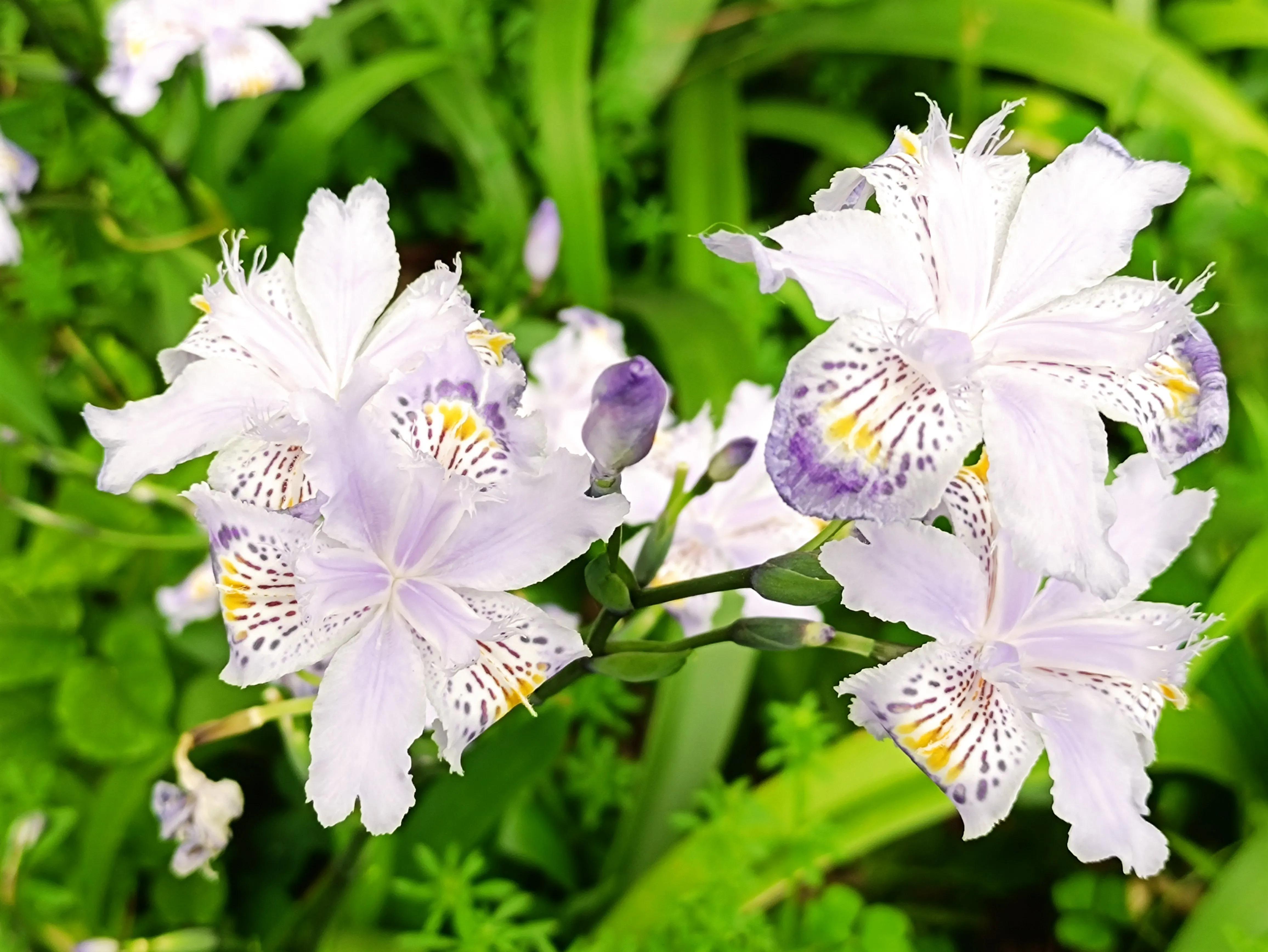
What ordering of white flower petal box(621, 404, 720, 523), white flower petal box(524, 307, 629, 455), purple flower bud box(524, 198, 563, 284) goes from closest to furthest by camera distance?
white flower petal box(621, 404, 720, 523) < white flower petal box(524, 307, 629, 455) < purple flower bud box(524, 198, 563, 284)

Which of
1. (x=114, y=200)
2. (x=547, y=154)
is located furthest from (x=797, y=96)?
(x=114, y=200)

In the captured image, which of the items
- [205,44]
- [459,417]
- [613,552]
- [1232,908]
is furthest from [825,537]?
[205,44]

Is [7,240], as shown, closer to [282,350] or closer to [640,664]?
[282,350]

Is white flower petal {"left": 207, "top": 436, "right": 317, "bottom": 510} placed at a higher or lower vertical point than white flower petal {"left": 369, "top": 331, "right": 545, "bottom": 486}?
lower

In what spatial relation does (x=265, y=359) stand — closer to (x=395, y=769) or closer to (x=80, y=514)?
(x=395, y=769)

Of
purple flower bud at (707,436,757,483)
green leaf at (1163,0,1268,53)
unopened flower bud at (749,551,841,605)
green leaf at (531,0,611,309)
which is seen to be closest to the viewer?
unopened flower bud at (749,551,841,605)

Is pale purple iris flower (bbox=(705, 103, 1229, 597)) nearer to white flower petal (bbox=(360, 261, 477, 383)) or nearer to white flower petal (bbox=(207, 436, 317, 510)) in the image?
white flower petal (bbox=(360, 261, 477, 383))

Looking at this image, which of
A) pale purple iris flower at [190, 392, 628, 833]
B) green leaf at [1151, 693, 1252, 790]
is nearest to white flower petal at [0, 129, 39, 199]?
pale purple iris flower at [190, 392, 628, 833]
